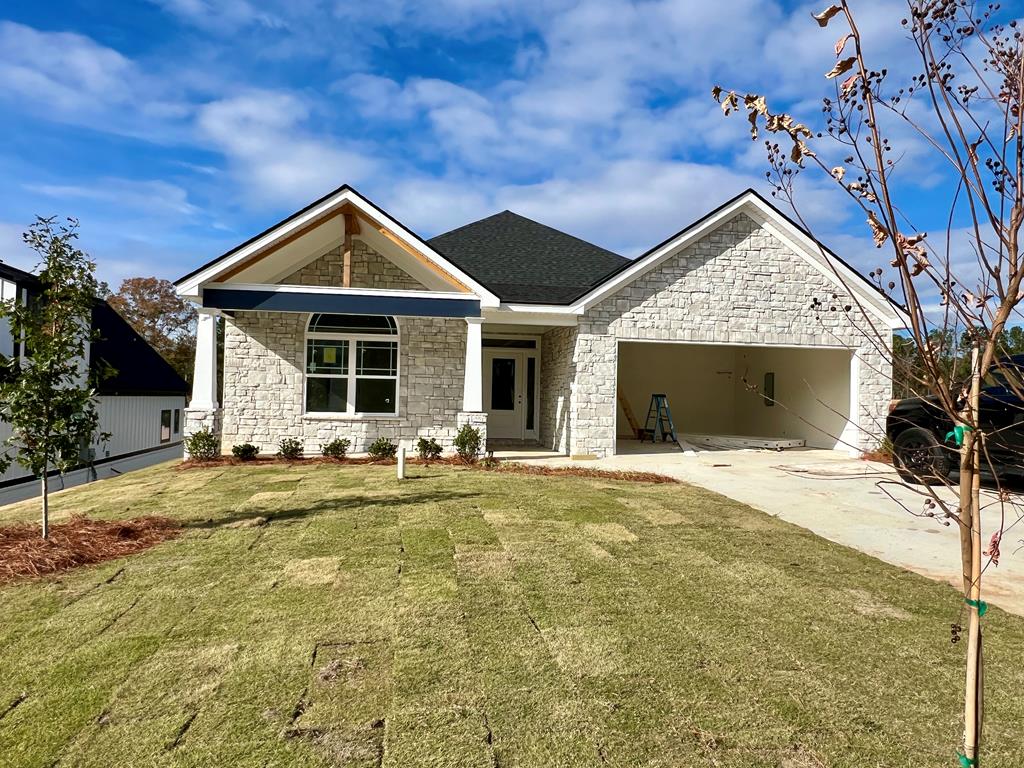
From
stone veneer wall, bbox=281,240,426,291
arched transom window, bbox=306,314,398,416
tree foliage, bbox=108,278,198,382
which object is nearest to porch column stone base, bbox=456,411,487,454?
arched transom window, bbox=306,314,398,416

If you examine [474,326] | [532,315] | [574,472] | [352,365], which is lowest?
[574,472]

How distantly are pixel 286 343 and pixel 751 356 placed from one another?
13.4 m

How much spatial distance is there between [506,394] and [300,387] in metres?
5.57

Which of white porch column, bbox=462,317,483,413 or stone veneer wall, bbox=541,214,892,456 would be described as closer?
white porch column, bbox=462,317,483,413

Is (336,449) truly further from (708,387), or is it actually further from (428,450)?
(708,387)

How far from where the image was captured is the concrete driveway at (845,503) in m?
5.66

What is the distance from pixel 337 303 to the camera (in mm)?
12539

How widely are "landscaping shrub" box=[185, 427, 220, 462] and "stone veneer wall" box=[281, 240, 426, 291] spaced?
3975 millimetres

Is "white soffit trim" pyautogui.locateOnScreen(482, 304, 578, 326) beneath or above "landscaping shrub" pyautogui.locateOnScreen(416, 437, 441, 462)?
above

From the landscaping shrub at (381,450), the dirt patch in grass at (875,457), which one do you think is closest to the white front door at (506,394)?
the landscaping shrub at (381,450)

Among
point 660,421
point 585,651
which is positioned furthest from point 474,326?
point 585,651

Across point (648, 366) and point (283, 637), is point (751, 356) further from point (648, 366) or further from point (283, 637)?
point (283, 637)

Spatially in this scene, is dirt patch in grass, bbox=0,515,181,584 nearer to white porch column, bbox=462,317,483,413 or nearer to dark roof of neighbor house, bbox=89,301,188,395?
white porch column, bbox=462,317,483,413

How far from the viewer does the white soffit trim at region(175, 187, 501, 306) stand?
1209cm
